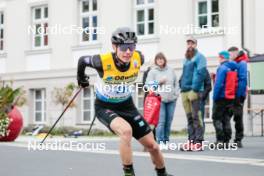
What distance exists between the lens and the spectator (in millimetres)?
12278

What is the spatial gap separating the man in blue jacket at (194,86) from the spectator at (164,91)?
280 millimetres

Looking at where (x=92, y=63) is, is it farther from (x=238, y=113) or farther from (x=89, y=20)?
(x=89, y=20)

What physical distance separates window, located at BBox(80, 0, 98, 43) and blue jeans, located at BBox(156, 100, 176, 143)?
15.3 m

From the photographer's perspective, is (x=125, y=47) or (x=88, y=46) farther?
(x=88, y=46)

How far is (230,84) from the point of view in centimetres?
1228

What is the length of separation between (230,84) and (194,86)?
0.72 metres

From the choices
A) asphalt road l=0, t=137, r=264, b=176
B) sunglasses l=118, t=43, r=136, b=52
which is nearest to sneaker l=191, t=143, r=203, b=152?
asphalt road l=0, t=137, r=264, b=176

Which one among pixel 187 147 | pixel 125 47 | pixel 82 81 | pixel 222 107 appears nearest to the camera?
pixel 125 47

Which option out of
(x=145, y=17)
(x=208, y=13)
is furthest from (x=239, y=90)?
(x=145, y=17)

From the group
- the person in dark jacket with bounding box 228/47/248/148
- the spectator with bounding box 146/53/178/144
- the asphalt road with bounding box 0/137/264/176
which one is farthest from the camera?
the person in dark jacket with bounding box 228/47/248/148

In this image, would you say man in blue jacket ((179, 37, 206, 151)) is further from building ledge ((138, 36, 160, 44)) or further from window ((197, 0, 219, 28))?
building ledge ((138, 36, 160, 44))

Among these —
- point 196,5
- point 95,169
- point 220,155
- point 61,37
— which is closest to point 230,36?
point 196,5

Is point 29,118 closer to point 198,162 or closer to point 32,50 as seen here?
point 32,50

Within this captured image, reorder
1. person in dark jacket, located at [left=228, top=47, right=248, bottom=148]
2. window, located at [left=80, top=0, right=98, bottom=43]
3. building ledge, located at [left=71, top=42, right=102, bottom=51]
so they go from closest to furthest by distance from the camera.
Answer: person in dark jacket, located at [left=228, top=47, right=248, bottom=148]
building ledge, located at [left=71, top=42, right=102, bottom=51]
window, located at [left=80, top=0, right=98, bottom=43]
